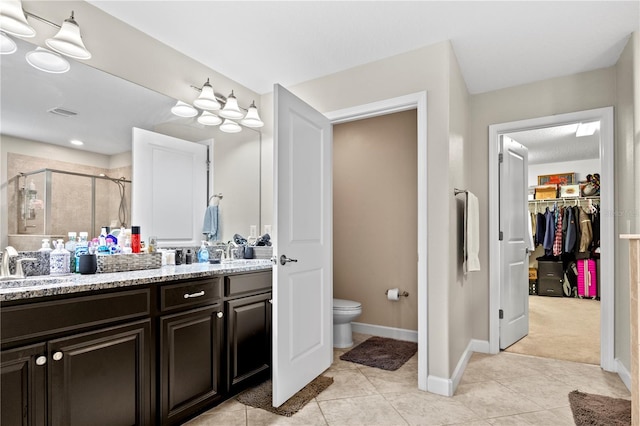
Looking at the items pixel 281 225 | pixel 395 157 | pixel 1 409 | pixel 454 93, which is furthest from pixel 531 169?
pixel 1 409

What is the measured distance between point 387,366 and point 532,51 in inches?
107

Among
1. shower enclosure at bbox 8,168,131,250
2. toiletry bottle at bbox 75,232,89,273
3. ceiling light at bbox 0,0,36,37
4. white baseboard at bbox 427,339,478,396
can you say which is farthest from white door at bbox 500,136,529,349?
ceiling light at bbox 0,0,36,37

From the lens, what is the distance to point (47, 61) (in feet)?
6.45

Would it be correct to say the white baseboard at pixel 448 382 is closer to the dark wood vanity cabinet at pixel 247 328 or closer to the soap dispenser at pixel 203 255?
the dark wood vanity cabinet at pixel 247 328

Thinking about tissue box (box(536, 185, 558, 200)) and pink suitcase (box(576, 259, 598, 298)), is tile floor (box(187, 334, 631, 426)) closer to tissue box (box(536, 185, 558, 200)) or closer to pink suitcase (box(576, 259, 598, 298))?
pink suitcase (box(576, 259, 598, 298))

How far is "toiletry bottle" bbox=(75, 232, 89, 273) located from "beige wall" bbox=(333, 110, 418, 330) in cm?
263

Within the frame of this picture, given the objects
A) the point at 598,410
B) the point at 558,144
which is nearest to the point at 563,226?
the point at 558,144

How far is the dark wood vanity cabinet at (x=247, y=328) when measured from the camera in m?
2.29

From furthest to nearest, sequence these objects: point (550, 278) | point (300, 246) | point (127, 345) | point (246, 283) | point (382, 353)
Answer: point (550, 278)
point (382, 353)
point (300, 246)
point (246, 283)
point (127, 345)

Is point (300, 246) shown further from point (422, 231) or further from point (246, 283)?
point (422, 231)

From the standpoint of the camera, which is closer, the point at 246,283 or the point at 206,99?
the point at 246,283

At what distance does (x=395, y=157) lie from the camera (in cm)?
388

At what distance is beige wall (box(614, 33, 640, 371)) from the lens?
98.8 inches

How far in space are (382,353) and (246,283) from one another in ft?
5.28
